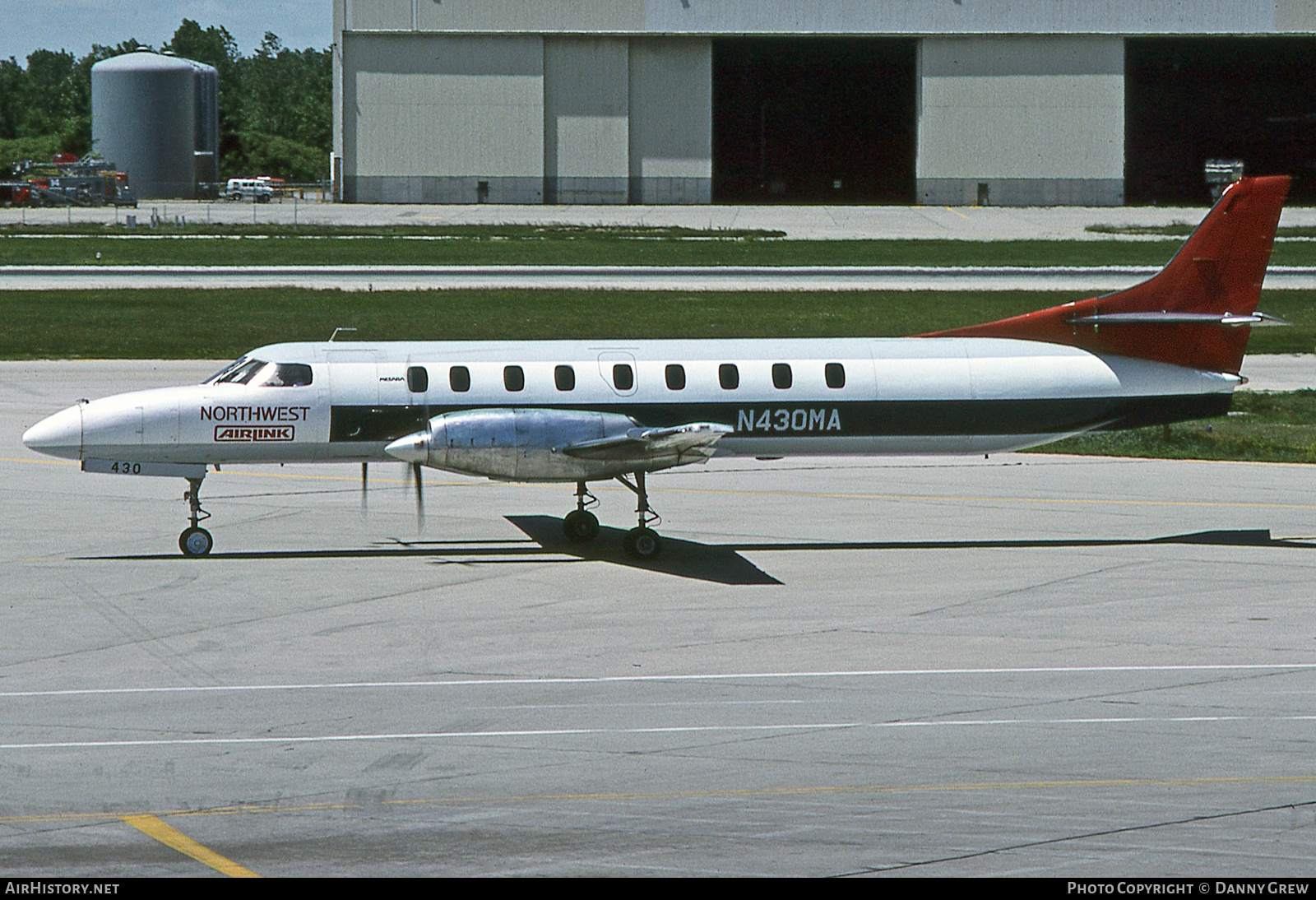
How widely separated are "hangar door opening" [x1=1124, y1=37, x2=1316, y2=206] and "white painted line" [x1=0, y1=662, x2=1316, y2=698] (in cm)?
10860

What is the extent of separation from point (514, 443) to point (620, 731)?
7.99 m

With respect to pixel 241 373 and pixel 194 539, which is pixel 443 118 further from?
pixel 194 539

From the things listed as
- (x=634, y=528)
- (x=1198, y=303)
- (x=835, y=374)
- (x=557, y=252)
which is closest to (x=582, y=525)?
(x=634, y=528)

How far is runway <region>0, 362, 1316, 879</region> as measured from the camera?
10.8 meters

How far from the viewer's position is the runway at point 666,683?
10805 mm

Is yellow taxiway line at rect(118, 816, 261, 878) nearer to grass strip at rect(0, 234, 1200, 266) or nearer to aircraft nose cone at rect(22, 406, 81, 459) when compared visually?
aircraft nose cone at rect(22, 406, 81, 459)

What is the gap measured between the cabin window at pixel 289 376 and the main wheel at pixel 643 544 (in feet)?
16.2

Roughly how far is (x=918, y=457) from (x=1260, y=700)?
1691 cm

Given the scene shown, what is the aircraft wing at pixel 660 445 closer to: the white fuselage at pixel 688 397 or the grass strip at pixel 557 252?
the white fuselage at pixel 688 397

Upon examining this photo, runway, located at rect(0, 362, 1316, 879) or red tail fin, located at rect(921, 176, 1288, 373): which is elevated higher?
red tail fin, located at rect(921, 176, 1288, 373)

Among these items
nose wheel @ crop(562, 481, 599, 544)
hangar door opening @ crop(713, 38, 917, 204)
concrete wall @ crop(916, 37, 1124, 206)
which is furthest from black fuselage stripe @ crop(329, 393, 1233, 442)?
hangar door opening @ crop(713, 38, 917, 204)

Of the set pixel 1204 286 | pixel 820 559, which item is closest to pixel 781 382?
pixel 820 559

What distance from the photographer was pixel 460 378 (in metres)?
22.1

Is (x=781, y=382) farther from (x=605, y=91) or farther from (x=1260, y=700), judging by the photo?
(x=605, y=91)
